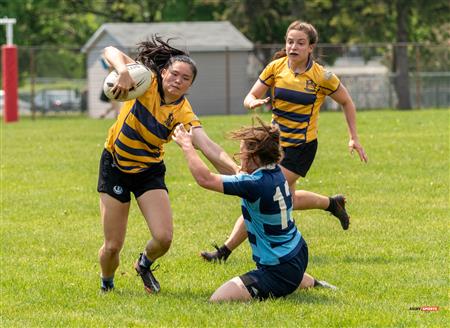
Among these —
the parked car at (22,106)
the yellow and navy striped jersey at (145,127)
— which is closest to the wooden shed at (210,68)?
the parked car at (22,106)

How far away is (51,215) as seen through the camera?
11.8 metres

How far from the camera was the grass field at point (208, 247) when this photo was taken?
6.75 m

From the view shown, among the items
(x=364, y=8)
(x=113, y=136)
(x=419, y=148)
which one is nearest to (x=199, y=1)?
(x=364, y=8)

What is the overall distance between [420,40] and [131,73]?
49427 millimetres

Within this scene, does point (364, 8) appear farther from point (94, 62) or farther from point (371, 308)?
point (371, 308)

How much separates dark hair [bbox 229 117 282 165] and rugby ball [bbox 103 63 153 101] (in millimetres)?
722

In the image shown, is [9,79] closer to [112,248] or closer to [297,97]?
[297,97]

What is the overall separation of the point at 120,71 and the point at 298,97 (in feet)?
8.68

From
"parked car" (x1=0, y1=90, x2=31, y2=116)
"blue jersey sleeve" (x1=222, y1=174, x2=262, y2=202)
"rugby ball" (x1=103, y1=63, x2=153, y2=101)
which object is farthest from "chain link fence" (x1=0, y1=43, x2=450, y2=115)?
"blue jersey sleeve" (x1=222, y1=174, x2=262, y2=202)

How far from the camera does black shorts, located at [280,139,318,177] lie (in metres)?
9.00

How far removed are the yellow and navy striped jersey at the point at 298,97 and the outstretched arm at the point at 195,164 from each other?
238cm

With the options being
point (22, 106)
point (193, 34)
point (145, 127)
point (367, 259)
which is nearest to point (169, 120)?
point (145, 127)

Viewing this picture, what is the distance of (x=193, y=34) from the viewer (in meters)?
43.3

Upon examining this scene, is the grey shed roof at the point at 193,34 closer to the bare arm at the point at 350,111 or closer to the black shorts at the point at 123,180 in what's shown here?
the bare arm at the point at 350,111
